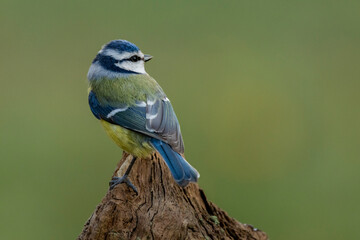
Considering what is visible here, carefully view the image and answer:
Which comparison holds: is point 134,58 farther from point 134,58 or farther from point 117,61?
point 117,61

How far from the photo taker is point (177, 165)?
385 centimetres

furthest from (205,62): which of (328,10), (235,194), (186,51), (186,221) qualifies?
(186,221)

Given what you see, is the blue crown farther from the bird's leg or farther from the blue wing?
the bird's leg

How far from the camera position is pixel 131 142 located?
14.1 feet

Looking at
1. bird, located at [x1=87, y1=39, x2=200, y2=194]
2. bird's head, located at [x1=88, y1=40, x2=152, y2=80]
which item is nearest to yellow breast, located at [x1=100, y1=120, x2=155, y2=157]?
bird, located at [x1=87, y1=39, x2=200, y2=194]

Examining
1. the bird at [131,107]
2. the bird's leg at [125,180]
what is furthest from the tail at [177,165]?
the bird's leg at [125,180]

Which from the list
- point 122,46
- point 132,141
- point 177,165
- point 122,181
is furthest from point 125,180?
point 122,46

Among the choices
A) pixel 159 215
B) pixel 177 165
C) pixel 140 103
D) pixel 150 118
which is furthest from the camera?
pixel 140 103

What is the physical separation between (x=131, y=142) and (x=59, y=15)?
6.71m

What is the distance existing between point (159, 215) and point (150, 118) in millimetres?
1052

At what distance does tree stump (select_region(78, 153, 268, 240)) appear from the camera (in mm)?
3307

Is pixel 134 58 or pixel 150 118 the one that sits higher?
pixel 134 58

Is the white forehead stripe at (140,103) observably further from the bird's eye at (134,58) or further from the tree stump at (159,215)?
the tree stump at (159,215)

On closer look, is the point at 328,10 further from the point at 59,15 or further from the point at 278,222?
the point at 278,222
